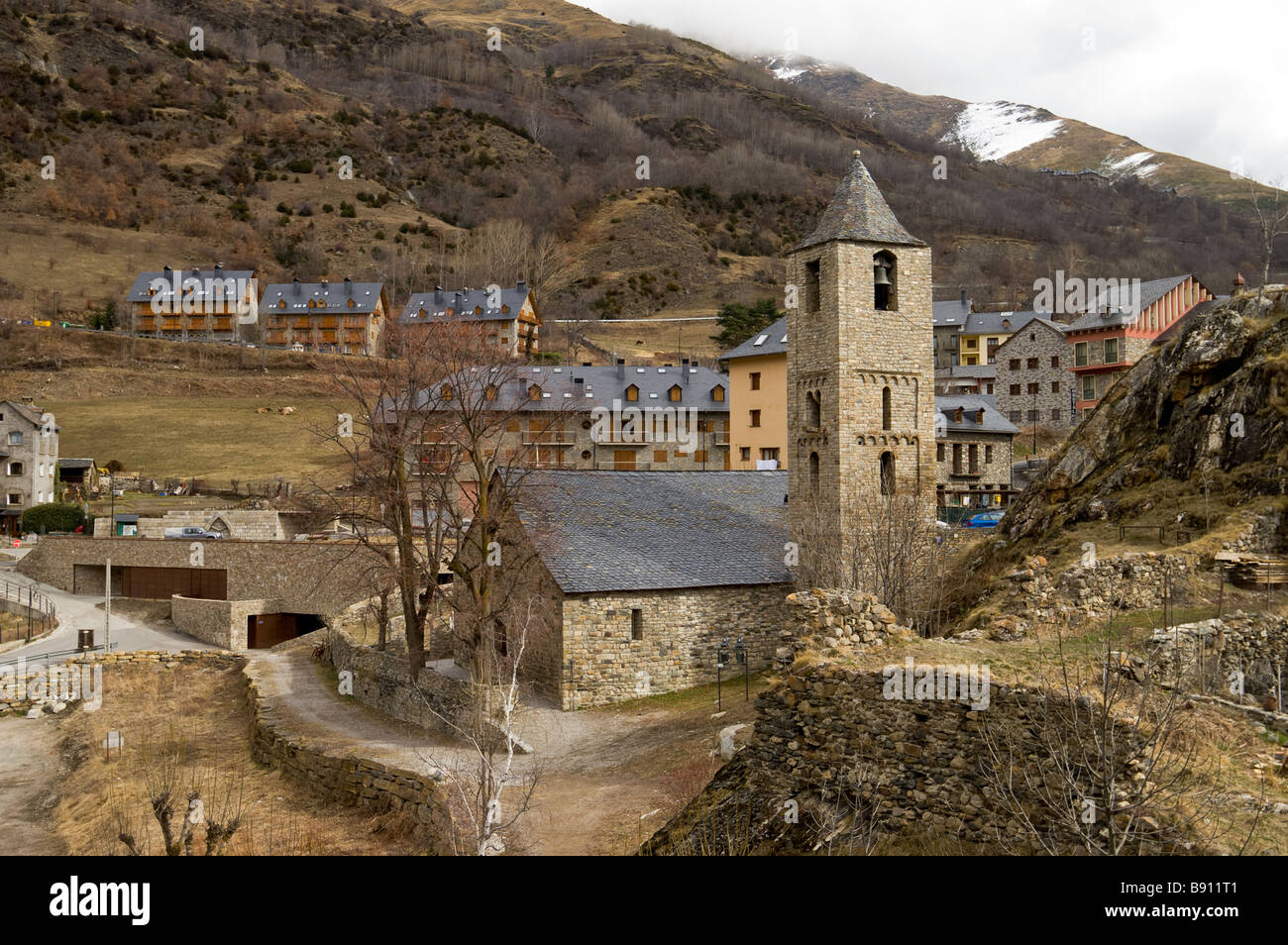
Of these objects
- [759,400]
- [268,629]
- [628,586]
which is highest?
[759,400]

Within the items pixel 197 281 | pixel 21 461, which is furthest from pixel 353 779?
pixel 197 281

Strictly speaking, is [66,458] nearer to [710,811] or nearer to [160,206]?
[710,811]

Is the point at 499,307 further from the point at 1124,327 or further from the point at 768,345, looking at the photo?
the point at 1124,327

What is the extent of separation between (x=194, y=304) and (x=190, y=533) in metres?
A: 76.7

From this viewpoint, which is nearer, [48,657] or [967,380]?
[48,657]

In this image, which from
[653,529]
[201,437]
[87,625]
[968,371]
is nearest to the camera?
[653,529]

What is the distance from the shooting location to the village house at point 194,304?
119 m

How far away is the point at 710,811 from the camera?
1491 centimetres

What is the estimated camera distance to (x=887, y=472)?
3541 centimetres

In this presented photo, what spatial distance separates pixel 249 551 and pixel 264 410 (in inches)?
1740

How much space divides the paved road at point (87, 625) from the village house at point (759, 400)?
32443 millimetres

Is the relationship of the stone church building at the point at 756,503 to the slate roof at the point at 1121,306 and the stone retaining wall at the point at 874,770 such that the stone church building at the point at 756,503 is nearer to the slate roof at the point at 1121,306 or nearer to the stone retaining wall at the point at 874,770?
the stone retaining wall at the point at 874,770

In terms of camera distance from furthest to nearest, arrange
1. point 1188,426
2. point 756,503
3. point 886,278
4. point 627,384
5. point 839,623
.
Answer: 1. point 627,384
2. point 756,503
3. point 886,278
4. point 1188,426
5. point 839,623

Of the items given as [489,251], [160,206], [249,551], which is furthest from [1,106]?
[249,551]
